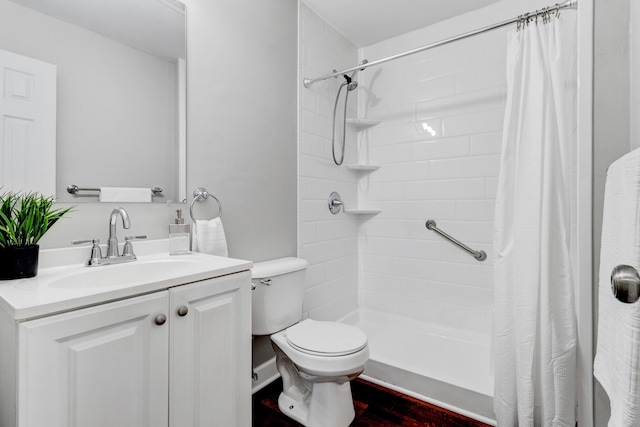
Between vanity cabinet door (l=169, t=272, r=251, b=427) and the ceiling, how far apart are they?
1.91m

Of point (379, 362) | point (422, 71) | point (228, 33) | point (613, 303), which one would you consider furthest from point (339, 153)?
point (613, 303)

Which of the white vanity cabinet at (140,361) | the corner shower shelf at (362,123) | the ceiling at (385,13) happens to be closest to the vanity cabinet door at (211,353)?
the white vanity cabinet at (140,361)

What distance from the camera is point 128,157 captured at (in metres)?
1.28

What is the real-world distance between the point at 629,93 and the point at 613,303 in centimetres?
56

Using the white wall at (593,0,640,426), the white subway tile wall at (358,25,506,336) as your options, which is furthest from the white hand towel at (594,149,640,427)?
the white subway tile wall at (358,25,506,336)

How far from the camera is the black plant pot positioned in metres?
0.86

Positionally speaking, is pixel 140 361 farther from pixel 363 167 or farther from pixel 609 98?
pixel 363 167

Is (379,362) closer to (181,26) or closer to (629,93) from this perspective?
(629,93)

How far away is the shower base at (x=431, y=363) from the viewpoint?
61.9 inches

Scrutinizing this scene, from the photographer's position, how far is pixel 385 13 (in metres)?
2.13

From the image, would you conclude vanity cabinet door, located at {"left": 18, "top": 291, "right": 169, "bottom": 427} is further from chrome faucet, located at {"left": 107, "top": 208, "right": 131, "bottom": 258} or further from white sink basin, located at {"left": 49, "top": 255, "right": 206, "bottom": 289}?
chrome faucet, located at {"left": 107, "top": 208, "right": 131, "bottom": 258}

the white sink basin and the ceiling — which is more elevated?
the ceiling

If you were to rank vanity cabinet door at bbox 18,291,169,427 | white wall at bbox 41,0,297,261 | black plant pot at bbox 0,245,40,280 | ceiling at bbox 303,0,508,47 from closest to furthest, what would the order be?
1. vanity cabinet door at bbox 18,291,169,427
2. black plant pot at bbox 0,245,40,280
3. white wall at bbox 41,0,297,261
4. ceiling at bbox 303,0,508,47

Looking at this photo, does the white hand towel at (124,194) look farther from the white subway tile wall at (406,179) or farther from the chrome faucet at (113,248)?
the white subway tile wall at (406,179)
